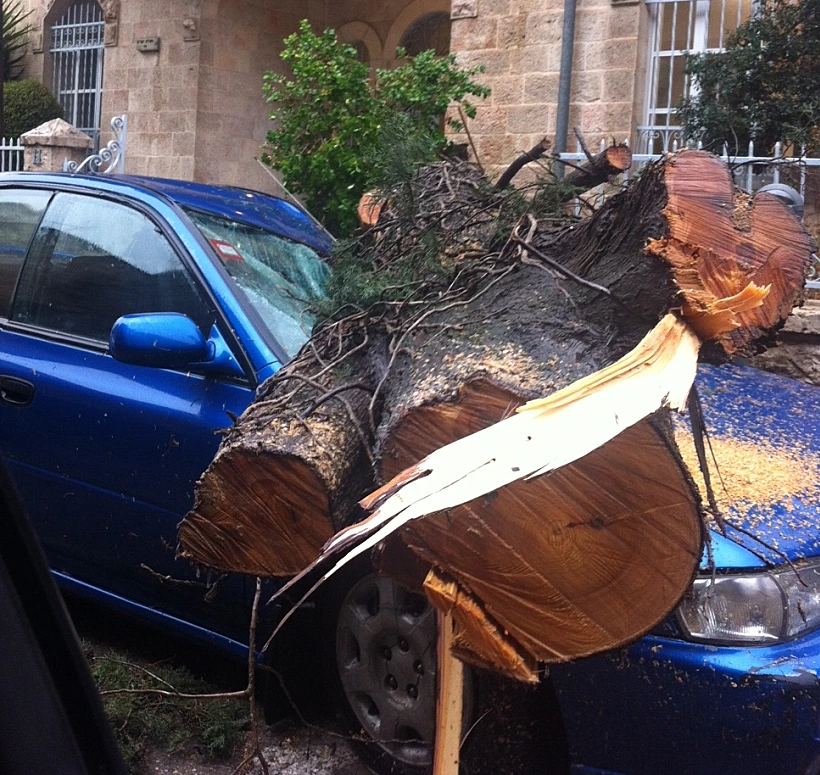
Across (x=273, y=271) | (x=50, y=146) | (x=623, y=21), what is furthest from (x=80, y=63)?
Answer: (x=273, y=271)

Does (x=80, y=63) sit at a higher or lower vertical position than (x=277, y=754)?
higher

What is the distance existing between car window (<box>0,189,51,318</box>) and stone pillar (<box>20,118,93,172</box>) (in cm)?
725

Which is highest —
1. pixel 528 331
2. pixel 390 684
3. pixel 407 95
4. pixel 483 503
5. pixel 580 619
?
pixel 407 95

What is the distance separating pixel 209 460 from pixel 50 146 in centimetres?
898

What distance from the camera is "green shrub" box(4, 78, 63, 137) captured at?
13227 millimetres

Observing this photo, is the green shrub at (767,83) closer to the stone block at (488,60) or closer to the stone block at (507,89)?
the stone block at (507,89)

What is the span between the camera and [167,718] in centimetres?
350

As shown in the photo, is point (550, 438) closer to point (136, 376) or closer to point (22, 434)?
point (136, 376)

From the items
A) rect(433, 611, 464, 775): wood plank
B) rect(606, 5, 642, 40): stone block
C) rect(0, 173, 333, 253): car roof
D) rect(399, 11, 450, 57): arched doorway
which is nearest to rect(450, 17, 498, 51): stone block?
rect(606, 5, 642, 40): stone block

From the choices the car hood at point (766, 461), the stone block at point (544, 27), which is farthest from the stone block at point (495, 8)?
the car hood at point (766, 461)

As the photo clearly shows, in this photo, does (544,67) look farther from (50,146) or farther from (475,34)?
(50,146)

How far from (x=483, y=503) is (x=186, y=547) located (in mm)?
1004

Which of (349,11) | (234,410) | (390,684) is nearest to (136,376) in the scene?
(234,410)

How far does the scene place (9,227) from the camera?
4.32 metres
